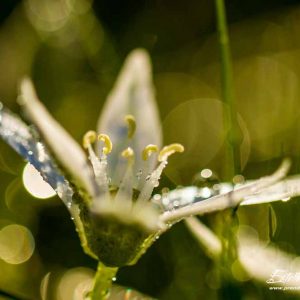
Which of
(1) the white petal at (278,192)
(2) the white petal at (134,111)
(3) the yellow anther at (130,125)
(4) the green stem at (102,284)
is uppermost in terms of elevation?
(2) the white petal at (134,111)

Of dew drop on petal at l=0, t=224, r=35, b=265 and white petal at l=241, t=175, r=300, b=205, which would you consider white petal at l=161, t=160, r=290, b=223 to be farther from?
dew drop on petal at l=0, t=224, r=35, b=265

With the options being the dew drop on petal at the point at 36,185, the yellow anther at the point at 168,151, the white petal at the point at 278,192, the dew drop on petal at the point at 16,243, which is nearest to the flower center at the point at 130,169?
the yellow anther at the point at 168,151

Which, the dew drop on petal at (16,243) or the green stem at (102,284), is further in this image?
the dew drop on petal at (16,243)

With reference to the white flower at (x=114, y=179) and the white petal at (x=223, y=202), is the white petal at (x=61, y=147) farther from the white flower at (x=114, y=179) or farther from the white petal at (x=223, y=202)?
the white petal at (x=223, y=202)

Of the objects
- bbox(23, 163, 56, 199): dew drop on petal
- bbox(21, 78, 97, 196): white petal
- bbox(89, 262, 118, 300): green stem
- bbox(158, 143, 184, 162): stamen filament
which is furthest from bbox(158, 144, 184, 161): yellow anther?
bbox(23, 163, 56, 199): dew drop on petal

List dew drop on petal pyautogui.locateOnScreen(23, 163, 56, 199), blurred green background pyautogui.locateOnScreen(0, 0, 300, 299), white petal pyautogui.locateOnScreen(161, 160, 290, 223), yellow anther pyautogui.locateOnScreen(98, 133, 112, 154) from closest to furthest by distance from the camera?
white petal pyautogui.locateOnScreen(161, 160, 290, 223) < yellow anther pyautogui.locateOnScreen(98, 133, 112, 154) < blurred green background pyautogui.locateOnScreen(0, 0, 300, 299) < dew drop on petal pyautogui.locateOnScreen(23, 163, 56, 199)

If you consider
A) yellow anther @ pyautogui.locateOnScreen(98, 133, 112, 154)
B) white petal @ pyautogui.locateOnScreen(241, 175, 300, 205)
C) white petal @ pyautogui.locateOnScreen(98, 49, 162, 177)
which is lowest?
white petal @ pyautogui.locateOnScreen(241, 175, 300, 205)

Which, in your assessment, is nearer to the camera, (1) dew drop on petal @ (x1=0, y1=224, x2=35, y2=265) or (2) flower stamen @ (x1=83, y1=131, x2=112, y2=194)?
(2) flower stamen @ (x1=83, y1=131, x2=112, y2=194)

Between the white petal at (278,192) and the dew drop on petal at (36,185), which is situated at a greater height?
the dew drop on petal at (36,185)
